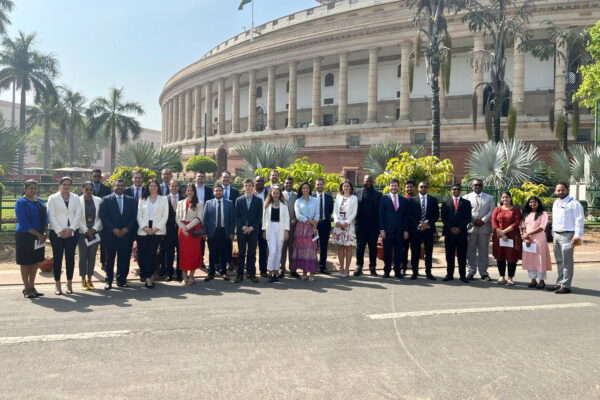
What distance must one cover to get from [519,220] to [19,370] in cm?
869

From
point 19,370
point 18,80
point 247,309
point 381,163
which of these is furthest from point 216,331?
point 18,80

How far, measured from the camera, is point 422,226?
9750 mm

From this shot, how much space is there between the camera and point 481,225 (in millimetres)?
9797

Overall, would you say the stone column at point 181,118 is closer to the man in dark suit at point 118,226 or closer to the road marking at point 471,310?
the man in dark suit at point 118,226

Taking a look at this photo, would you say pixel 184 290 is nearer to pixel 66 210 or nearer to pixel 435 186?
pixel 66 210

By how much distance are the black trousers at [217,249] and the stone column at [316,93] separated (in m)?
34.1

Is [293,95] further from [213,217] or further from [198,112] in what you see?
A: [213,217]

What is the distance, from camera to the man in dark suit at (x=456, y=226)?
31.7 feet

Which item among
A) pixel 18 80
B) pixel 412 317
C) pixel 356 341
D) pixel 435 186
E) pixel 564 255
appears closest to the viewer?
pixel 356 341

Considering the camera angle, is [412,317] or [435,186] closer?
[412,317]

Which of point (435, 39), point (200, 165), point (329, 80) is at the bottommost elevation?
point (200, 165)

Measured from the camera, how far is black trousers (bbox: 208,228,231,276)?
935 centimetres

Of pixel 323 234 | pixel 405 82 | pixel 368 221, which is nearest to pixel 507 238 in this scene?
pixel 368 221

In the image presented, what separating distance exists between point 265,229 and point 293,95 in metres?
36.6
